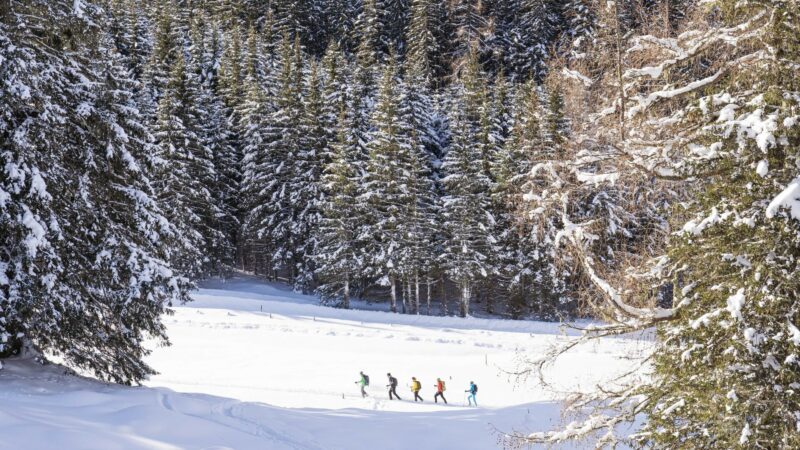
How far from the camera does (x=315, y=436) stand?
41.1 feet

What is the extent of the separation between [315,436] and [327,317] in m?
20.5

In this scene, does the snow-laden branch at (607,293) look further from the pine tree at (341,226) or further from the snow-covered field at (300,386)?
the pine tree at (341,226)

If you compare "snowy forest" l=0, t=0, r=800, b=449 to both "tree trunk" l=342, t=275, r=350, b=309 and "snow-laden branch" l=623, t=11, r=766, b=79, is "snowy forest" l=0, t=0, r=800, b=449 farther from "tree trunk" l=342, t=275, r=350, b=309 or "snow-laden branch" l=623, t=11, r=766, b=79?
"tree trunk" l=342, t=275, r=350, b=309

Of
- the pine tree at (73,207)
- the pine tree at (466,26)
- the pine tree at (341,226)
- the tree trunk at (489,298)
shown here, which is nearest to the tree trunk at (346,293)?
the pine tree at (341,226)

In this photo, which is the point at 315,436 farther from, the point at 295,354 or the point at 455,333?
the point at 455,333

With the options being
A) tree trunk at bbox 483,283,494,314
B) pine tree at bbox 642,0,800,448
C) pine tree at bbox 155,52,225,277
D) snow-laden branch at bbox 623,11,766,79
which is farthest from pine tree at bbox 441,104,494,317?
snow-laden branch at bbox 623,11,766,79

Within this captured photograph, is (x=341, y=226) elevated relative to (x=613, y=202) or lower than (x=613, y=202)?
elevated

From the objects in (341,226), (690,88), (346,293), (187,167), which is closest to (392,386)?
(690,88)

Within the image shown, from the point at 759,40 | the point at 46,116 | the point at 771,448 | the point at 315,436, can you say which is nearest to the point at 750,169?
the point at 759,40

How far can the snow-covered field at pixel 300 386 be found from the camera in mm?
9422

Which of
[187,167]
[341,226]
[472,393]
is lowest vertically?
[472,393]

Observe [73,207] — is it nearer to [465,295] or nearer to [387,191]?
[387,191]

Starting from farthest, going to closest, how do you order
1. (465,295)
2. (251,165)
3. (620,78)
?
(251,165), (465,295), (620,78)

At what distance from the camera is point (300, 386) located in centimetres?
2158
